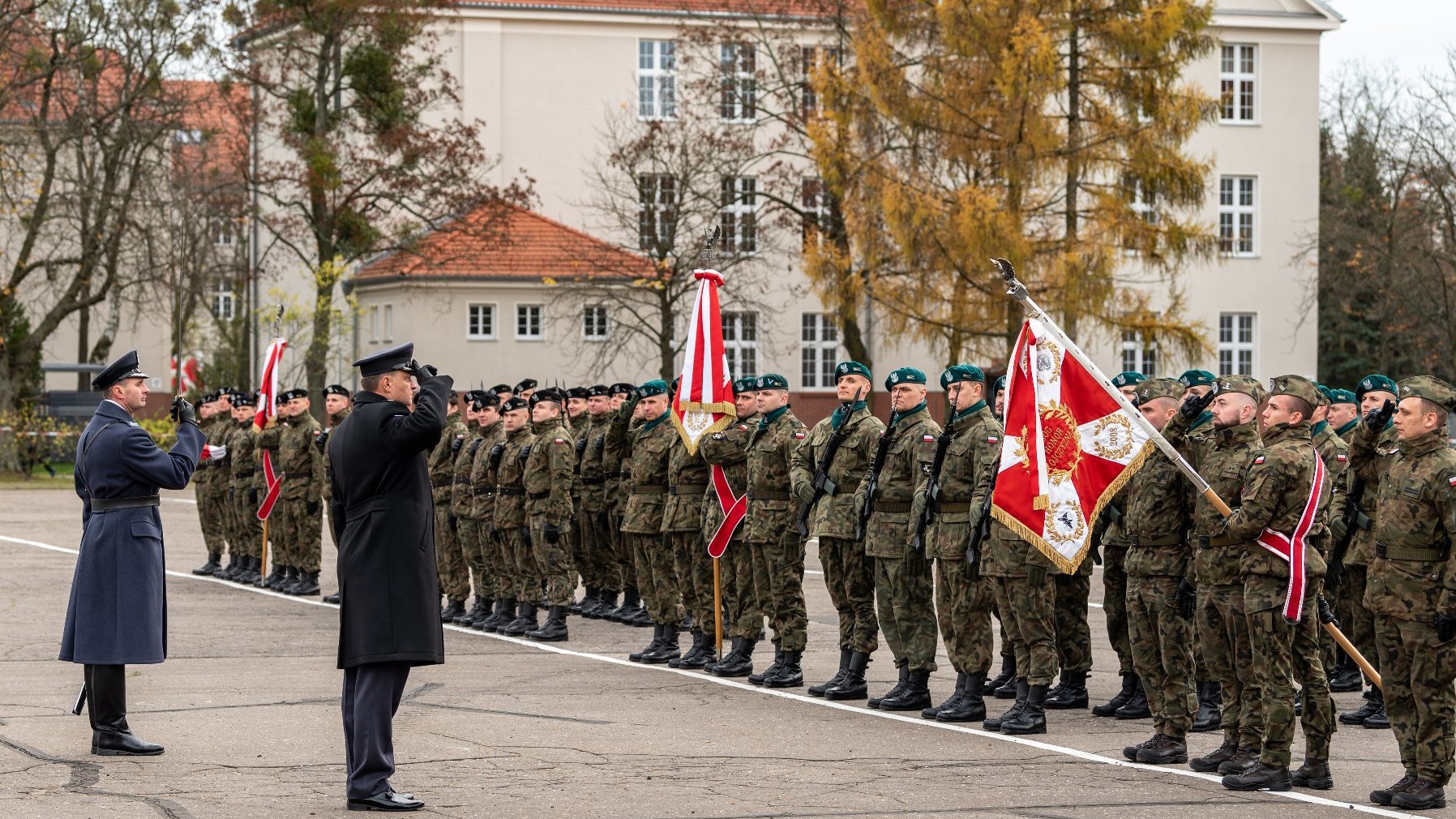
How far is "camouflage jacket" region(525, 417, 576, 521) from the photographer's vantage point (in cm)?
1547

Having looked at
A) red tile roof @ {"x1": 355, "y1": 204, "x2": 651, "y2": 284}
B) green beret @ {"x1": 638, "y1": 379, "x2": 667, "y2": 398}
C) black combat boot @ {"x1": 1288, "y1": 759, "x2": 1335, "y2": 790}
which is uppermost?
red tile roof @ {"x1": 355, "y1": 204, "x2": 651, "y2": 284}

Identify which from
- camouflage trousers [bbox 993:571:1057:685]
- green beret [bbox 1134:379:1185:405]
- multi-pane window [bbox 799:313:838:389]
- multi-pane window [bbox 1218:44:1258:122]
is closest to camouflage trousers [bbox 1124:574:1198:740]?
camouflage trousers [bbox 993:571:1057:685]

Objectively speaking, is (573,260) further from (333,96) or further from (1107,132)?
(1107,132)

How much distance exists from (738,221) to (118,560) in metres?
36.7

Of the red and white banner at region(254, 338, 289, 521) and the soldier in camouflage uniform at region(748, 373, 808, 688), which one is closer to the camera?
the soldier in camouflage uniform at region(748, 373, 808, 688)

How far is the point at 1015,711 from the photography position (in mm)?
10562

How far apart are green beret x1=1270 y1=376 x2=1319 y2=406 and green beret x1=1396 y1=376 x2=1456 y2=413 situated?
43 cm

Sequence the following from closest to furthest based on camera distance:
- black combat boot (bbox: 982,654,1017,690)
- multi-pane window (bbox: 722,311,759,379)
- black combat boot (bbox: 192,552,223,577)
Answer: black combat boot (bbox: 982,654,1017,690) < black combat boot (bbox: 192,552,223,577) < multi-pane window (bbox: 722,311,759,379)

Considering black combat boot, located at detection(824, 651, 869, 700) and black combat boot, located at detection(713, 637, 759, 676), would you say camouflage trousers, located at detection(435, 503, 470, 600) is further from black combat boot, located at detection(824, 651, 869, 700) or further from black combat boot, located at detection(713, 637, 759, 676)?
black combat boot, located at detection(824, 651, 869, 700)

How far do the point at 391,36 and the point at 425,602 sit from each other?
119 ft

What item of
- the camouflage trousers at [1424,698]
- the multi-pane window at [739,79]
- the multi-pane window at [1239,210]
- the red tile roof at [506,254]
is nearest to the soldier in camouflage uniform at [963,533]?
the camouflage trousers at [1424,698]

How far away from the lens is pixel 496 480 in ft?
53.1

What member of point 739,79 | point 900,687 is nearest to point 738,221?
point 739,79

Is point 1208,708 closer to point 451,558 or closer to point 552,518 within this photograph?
point 552,518
